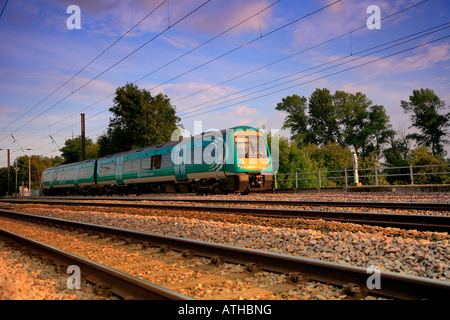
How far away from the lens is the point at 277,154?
2827 cm

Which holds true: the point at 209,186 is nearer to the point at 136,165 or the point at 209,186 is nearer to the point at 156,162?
the point at 156,162

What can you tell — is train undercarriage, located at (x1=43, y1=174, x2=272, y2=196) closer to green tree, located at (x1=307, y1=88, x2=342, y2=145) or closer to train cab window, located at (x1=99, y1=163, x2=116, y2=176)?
train cab window, located at (x1=99, y1=163, x2=116, y2=176)

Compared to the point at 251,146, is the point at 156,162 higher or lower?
lower

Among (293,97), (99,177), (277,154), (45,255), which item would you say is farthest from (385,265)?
(293,97)

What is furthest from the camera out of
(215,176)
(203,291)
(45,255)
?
(215,176)

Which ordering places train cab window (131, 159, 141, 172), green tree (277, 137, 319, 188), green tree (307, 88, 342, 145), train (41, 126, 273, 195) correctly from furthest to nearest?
green tree (307, 88, 342, 145), green tree (277, 137, 319, 188), train cab window (131, 159, 141, 172), train (41, 126, 273, 195)

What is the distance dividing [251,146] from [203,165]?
2.52 meters

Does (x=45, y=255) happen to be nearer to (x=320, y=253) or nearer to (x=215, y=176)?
(x=320, y=253)

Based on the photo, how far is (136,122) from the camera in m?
47.3

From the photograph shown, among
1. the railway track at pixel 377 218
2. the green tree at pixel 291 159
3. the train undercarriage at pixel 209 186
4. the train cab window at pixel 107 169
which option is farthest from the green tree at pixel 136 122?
the railway track at pixel 377 218

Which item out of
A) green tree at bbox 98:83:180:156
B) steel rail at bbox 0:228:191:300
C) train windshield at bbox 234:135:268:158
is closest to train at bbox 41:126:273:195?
train windshield at bbox 234:135:268:158

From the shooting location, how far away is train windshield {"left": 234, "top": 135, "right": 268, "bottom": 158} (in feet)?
55.4

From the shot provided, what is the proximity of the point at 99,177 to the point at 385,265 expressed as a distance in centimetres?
2899

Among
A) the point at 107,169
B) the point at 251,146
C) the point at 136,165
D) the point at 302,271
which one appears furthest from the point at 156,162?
the point at 302,271
